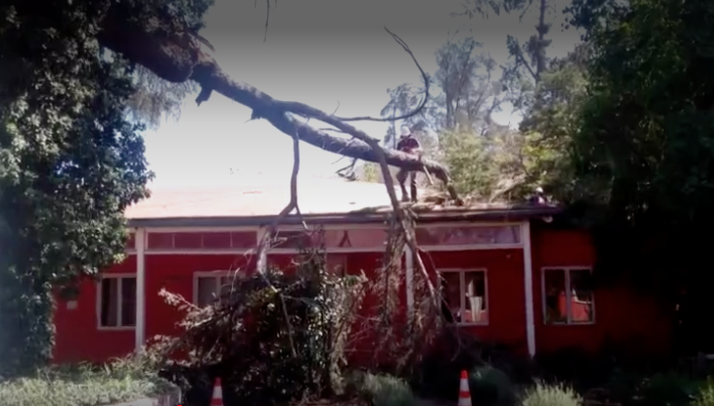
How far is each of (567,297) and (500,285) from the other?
1.54 metres

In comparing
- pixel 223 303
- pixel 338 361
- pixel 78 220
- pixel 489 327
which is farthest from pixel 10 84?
pixel 489 327

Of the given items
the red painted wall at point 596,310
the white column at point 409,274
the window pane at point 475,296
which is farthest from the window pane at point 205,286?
the red painted wall at point 596,310

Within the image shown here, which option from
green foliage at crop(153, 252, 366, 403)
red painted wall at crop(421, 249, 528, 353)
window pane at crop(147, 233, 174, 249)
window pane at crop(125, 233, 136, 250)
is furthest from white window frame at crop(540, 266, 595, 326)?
window pane at crop(125, 233, 136, 250)

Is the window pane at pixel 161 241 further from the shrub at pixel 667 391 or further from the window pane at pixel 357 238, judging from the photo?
the shrub at pixel 667 391

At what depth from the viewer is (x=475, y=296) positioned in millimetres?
19516

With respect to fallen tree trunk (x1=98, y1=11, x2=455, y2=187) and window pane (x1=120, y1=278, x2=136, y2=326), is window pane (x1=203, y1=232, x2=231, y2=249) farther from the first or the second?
fallen tree trunk (x1=98, y1=11, x2=455, y2=187)

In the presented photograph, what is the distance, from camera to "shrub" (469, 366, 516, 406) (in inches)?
532

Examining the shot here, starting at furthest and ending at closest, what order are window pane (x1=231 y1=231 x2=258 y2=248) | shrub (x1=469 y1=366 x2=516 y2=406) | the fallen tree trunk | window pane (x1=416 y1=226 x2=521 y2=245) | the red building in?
window pane (x1=231 y1=231 x2=258 y2=248) < window pane (x1=416 y1=226 x2=521 y2=245) < the red building < the fallen tree trunk < shrub (x1=469 y1=366 x2=516 y2=406)

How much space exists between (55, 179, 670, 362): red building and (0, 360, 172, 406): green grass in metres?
6.01

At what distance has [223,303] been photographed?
47.4ft

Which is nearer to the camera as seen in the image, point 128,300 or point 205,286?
point 205,286

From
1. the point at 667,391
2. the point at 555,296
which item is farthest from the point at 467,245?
the point at 667,391

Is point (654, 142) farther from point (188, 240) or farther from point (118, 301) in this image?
point (118, 301)

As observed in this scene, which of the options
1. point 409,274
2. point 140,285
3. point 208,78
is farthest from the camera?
point 140,285
